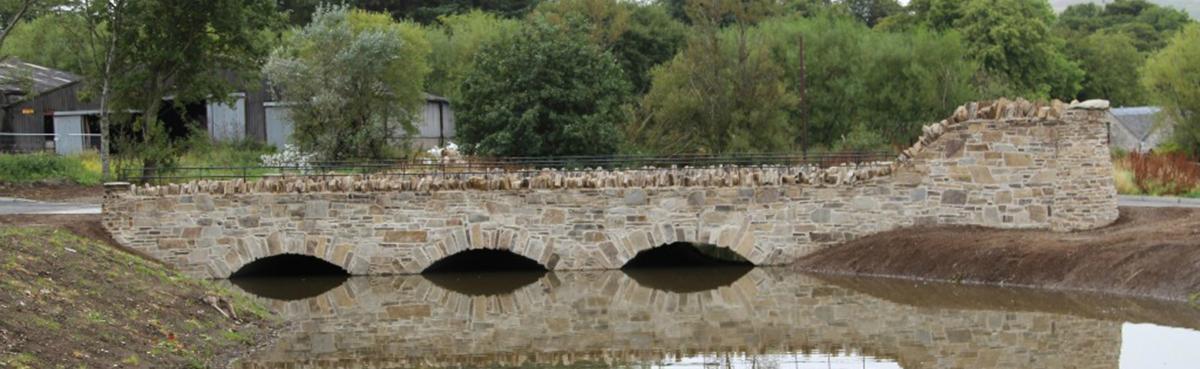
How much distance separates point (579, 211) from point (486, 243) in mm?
1792

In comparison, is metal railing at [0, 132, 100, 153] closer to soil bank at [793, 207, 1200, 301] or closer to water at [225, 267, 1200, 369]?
water at [225, 267, 1200, 369]

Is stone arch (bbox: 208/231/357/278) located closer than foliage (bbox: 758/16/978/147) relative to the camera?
Yes

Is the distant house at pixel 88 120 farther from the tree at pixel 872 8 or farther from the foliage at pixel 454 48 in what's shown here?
the tree at pixel 872 8

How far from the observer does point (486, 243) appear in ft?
94.3

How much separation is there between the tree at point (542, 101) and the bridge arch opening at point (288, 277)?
7.13 meters

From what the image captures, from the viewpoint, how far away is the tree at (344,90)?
42.9m

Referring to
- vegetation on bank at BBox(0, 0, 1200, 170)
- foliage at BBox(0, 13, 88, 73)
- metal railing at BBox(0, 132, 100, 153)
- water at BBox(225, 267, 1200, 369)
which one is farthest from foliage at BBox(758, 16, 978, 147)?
foliage at BBox(0, 13, 88, 73)

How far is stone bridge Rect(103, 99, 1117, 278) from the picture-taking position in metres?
28.3

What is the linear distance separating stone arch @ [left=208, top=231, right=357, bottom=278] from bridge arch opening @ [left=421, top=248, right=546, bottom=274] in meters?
1.52

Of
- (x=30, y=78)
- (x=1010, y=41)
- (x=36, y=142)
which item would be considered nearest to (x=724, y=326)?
(x=30, y=78)

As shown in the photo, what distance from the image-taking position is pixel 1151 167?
3912cm

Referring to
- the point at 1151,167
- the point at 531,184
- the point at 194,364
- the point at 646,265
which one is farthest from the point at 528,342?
the point at 1151,167

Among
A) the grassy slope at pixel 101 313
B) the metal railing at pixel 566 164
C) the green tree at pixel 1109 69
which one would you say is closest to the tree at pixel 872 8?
the green tree at pixel 1109 69

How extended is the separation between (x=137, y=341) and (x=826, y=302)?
Answer: 422 inches
